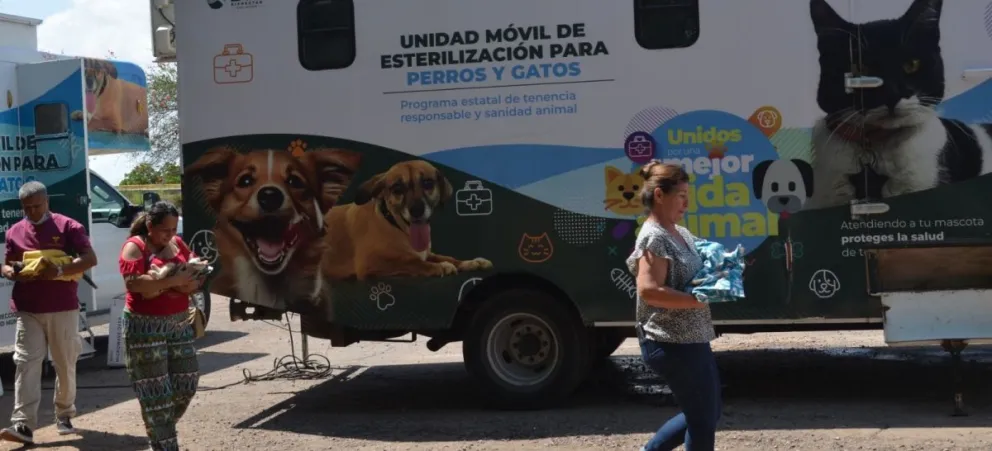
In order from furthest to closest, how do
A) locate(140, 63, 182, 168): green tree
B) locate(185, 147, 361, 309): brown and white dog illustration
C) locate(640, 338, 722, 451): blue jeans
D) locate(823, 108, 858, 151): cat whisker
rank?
locate(140, 63, 182, 168): green tree < locate(185, 147, 361, 309): brown and white dog illustration < locate(823, 108, 858, 151): cat whisker < locate(640, 338, 722, 451): blue jeans

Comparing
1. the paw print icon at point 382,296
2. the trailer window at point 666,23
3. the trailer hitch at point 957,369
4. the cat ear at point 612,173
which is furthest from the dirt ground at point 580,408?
the trailer window at point 666,23

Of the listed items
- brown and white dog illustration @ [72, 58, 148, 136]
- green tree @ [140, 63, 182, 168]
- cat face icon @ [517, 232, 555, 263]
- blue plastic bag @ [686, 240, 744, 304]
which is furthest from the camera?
green tree @ [140, 63, 182, 168]

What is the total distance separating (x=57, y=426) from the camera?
304 inches

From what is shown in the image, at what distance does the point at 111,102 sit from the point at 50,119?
106 centimetres

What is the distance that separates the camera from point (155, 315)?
612cm

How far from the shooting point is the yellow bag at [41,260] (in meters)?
7.09

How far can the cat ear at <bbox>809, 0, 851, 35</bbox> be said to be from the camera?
720 centimetres

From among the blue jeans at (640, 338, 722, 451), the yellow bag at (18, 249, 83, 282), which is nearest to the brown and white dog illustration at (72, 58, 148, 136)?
the yellow bag at (18, 249, 83, 282)

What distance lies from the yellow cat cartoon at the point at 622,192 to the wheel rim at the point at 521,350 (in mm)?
990

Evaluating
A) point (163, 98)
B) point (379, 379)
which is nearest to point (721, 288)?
point (379, 379)

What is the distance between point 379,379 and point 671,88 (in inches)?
151

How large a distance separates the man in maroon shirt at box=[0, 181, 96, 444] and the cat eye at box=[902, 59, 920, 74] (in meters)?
5.45

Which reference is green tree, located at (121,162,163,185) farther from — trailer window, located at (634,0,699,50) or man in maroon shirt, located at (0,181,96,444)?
trailer window, located at (634,0,699,50)

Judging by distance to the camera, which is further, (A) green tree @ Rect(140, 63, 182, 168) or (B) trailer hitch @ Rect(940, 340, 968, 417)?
(A) green tree @ Rect(140, 63, 182, 168)
